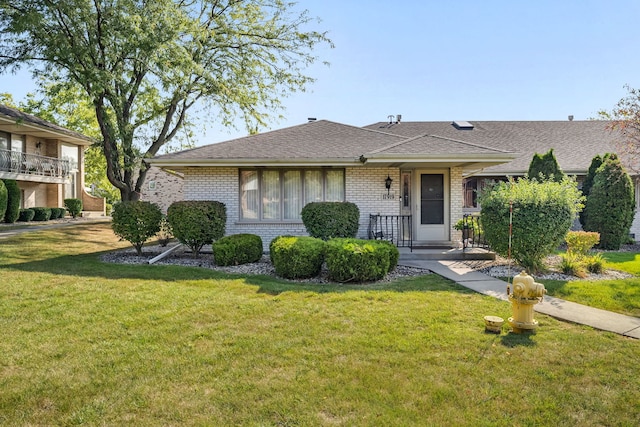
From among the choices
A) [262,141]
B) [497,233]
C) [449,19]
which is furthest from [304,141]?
[497,233]

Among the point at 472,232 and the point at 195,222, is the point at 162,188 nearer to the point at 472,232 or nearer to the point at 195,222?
the point at 195,222

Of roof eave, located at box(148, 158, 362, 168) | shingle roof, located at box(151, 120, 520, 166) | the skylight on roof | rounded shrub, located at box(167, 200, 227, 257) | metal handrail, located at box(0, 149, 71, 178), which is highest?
the skylight on roof

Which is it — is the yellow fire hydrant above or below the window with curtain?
below

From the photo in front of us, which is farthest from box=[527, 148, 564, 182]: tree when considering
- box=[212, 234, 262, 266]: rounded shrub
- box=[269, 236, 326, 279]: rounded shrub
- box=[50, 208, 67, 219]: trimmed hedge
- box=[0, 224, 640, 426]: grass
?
box=[50, 208, 67, 219]: trimmed hedge

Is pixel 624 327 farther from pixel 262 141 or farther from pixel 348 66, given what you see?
pixel 348 66

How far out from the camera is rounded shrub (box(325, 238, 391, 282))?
7.12 meters

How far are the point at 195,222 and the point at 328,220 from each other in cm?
336

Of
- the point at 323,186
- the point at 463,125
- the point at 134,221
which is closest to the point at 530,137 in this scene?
the point at 463,125

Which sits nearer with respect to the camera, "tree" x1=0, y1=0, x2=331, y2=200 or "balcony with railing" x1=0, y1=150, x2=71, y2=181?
"tree" x1=0, y1=0, x2=331, y2=200

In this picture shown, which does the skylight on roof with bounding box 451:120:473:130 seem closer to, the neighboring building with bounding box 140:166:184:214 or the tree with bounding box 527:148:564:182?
the tree with bounding box 527:148:564:182

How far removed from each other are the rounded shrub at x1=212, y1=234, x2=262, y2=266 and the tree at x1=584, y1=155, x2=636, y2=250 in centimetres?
1128

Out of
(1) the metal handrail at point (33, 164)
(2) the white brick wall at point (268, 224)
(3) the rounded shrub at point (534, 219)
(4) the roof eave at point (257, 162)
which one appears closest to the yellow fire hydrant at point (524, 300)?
(3) the rounded shrub at point (534, 219)

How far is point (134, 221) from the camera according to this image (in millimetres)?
9758

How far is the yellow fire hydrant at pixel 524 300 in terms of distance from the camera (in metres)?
4.50
